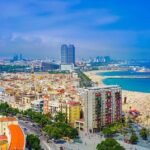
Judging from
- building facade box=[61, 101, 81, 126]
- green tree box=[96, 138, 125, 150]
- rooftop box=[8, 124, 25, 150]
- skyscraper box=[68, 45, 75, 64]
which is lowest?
green tree box=[96, 138, 125, 150]

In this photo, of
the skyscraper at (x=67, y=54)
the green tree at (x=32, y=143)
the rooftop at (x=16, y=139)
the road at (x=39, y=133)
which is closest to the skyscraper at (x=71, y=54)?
the skyscraper at (x=67, y=54)

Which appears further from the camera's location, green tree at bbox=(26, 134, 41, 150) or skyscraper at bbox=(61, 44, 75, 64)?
skyscraper at bbox=(61, 44, 75, 64)

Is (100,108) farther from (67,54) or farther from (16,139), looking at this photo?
(67,54)

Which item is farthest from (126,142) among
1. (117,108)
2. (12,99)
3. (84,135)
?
(12,99)

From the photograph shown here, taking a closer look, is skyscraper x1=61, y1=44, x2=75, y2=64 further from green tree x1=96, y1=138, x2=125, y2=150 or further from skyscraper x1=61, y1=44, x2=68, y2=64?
green tree x1=96, y1=138, x2=125, y2=150

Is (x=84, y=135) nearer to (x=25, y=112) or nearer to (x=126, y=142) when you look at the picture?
(x=126, y=142)

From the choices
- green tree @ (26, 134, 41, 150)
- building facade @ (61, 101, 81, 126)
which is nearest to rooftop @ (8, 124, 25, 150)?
green tree @ (26, 134, 41, 150)
